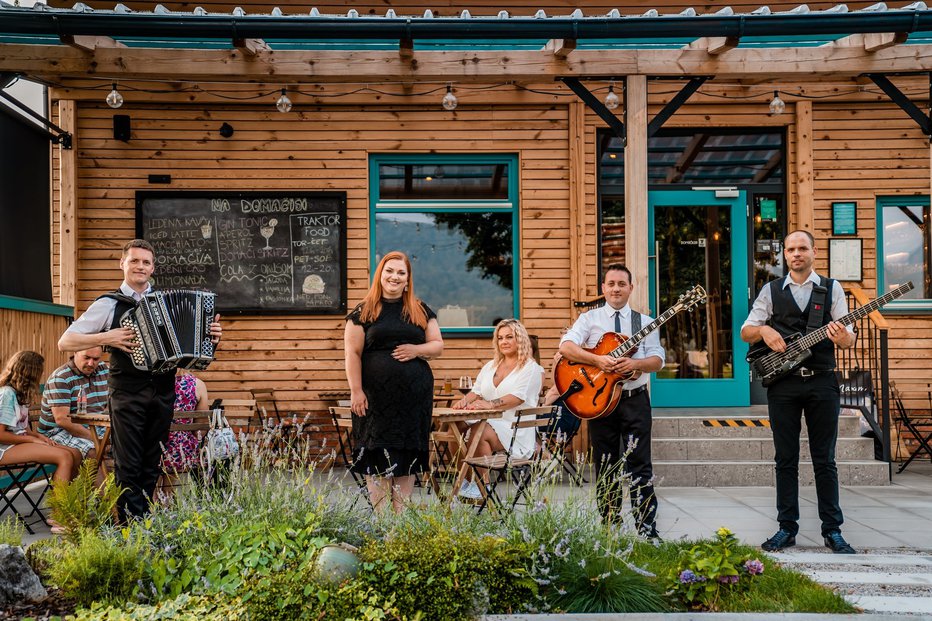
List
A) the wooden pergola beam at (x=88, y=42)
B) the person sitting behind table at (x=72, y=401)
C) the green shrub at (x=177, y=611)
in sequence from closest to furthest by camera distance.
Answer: the green shrub at (x=177, y=611)
the person sitting behind table at (x=72, y=401)
the wooden pergola beam at (x=88, y=42)

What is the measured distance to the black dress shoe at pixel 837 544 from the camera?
509cm

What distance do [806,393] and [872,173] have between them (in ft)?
17.3

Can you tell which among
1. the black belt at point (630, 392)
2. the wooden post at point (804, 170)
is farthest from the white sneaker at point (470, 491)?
the wooden post at point (804, 170)

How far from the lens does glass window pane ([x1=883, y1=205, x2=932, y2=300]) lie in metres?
9.57

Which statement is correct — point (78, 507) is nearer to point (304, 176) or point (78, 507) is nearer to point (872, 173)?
point (304, 176)

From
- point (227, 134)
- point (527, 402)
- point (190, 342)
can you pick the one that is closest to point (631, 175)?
point (527, 402)

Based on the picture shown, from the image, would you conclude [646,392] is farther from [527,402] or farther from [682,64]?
[682,64]

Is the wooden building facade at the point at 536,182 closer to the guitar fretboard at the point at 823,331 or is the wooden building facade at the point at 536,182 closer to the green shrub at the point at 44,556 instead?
the guitar fretboard at the point at 823,331

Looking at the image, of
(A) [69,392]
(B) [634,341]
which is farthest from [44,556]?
(B) [634,341]

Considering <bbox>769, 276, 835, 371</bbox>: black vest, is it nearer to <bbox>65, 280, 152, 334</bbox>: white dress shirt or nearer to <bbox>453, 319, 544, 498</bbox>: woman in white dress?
<bbox>453, 319, 544, 498</bbox>: woman in white dress

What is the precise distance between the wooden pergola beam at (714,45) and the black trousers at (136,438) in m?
4.99

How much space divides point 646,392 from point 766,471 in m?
2.97

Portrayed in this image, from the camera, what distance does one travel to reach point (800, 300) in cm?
536

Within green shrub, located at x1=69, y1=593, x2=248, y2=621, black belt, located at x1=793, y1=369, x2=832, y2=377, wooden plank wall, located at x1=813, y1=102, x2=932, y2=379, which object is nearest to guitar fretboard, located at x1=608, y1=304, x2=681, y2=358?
black belt, located at x1=793, y1=369, x2=832, y2=377
